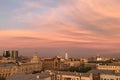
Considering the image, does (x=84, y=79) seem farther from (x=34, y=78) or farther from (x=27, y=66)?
(x=27, y=66)

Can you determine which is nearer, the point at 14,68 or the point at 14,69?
the point at 14,68

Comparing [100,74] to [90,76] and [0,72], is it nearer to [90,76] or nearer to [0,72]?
[90,76]

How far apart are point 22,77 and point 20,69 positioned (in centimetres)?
8814

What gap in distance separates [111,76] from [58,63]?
118590mm

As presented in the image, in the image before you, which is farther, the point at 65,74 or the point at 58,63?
the point at 58,63

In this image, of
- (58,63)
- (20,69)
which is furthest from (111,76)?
(58,63)

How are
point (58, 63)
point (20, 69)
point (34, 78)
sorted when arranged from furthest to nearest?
point (58, 63) → point (20, 69) → point (34, 78)

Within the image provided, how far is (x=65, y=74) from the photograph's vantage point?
77.3m

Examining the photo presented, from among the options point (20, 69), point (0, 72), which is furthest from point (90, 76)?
point (20, 69)

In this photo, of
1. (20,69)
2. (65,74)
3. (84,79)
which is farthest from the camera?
(20,69)

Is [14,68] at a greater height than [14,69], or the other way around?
[14,68]

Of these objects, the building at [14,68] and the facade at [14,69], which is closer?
the facade at [14,69]

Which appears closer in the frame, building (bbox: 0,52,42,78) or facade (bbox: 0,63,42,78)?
facade (bbox: 0,63,42,78)

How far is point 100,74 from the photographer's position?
7475 cm
